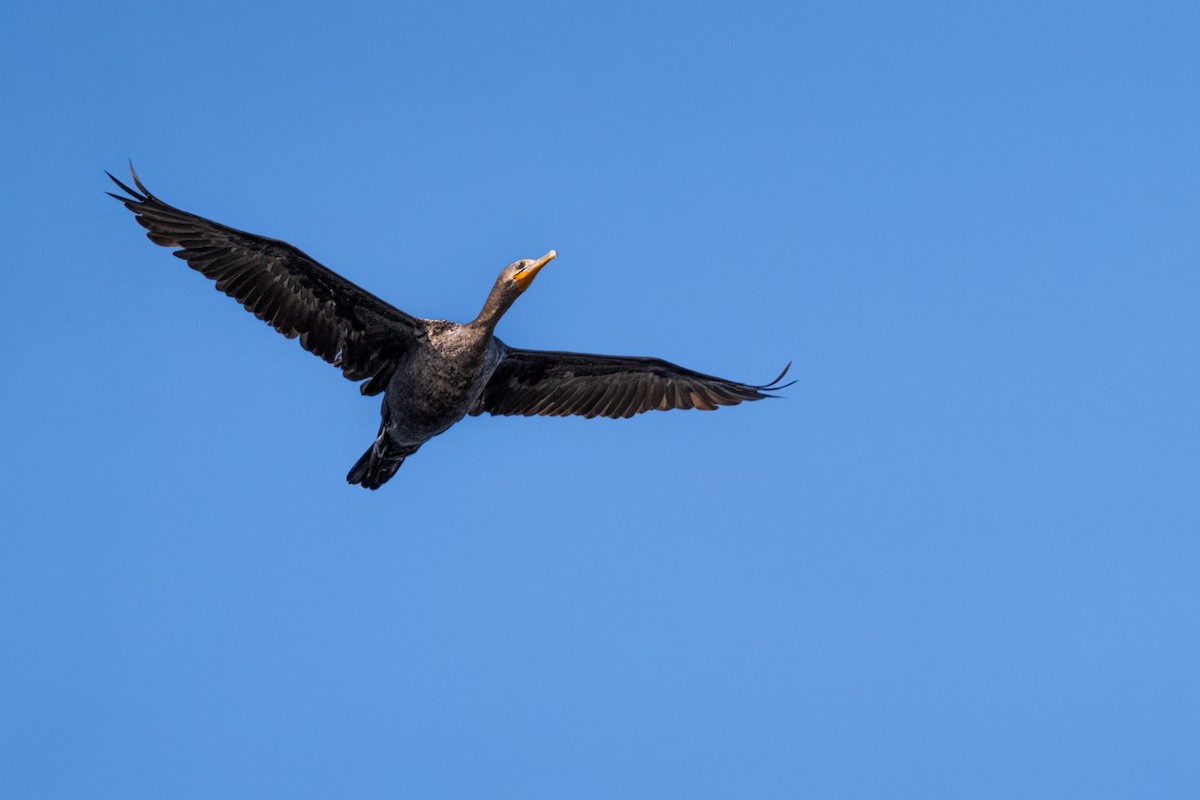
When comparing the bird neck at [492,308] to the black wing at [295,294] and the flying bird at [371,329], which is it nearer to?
the flying bird at [371,329]

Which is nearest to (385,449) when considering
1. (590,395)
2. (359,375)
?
(359,375)

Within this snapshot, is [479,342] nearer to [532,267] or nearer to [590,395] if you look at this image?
[532,267]

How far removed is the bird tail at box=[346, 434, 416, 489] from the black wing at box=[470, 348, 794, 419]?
114 centimetres

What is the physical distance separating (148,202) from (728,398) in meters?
7.81

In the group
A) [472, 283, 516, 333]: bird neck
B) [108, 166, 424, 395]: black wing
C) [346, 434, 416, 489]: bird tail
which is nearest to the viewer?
[108, 166, 424, 395]: black wing

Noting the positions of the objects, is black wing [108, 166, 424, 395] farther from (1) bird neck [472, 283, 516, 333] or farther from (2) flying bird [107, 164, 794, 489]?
(1) bird neck [472, 283, 516, 333]

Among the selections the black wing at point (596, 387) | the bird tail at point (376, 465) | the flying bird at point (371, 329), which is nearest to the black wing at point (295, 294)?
the flying bird at point (371, 329)

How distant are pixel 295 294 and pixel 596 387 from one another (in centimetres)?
419

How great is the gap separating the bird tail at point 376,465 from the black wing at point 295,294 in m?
0.73

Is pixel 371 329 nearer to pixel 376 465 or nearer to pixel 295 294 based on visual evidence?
pixel 295 294

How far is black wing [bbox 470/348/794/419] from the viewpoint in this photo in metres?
20.5

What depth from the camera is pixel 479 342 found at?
1897 centimetres

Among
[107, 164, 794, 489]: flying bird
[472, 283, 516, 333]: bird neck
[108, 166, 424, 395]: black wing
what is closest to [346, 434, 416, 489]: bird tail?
[107, 164, 794, 489]: flying bird

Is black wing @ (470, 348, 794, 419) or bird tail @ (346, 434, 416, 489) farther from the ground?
black wing @ (470, 348, 794, 419)
